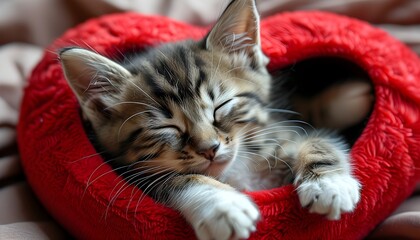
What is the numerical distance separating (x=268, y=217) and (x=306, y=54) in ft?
1.84

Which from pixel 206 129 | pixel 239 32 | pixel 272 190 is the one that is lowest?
pixel 272 190

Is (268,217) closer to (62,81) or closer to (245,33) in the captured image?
(245,33)

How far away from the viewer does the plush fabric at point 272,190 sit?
121cm

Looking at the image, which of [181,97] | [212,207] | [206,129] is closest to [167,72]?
[181,97]

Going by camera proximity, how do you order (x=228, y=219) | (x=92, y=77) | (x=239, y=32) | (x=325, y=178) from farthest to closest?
1. (x=239, y=32)
2. (x=92, y=77)
3. (x=325, y=178)
4. (x=228, y=219)

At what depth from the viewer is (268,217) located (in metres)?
1.19

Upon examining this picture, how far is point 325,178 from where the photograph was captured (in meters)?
1.21

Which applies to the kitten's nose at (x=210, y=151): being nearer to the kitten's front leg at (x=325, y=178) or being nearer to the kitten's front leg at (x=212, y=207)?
the kitten's front leg at (x=212, y=207)

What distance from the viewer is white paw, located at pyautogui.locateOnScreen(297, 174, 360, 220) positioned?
3.73ft

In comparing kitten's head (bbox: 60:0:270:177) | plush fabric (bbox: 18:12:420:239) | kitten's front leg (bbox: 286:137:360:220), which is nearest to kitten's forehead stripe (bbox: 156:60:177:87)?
kitten's head (bbox: 60:0:270:177)

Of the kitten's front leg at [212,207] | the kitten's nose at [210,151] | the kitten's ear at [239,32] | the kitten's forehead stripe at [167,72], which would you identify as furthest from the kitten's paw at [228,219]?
the kitten's ear at [239,32]

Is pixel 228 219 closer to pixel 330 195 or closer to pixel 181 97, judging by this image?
pixel 330 195

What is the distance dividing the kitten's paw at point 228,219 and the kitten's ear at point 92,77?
0.44 meters

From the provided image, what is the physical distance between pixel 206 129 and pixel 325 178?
1.03 ft
